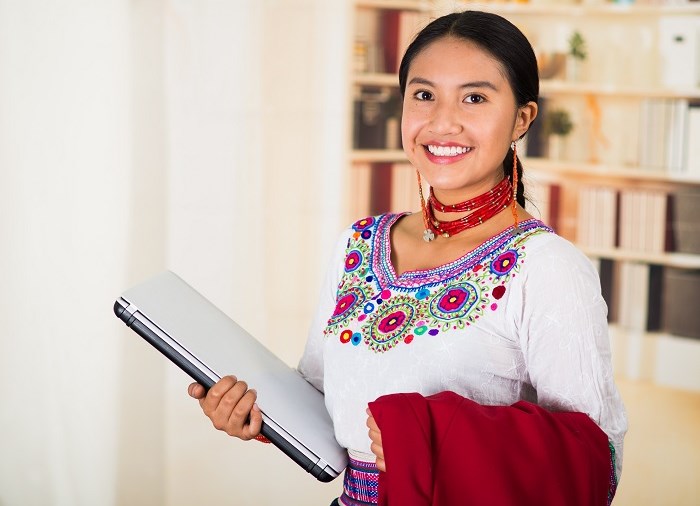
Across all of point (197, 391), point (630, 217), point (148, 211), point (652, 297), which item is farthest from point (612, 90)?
point (197, 391)

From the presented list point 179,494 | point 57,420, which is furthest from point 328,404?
point 179,494

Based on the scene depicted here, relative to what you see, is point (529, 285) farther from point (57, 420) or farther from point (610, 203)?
point (610, 203)

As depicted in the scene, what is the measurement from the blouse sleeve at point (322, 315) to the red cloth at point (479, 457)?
18.3 inches

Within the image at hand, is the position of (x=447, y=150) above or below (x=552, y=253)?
above

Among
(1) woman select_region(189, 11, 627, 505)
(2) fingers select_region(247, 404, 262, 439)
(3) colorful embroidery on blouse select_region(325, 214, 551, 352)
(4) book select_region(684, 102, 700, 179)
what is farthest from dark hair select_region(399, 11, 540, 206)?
(4) book select_region(684, 102, 700, 179)

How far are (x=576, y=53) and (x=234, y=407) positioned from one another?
4.02 m

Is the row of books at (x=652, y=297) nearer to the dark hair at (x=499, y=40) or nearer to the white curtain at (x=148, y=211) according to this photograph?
the white curtain at (x=148, y=211)

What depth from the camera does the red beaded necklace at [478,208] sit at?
154 cm

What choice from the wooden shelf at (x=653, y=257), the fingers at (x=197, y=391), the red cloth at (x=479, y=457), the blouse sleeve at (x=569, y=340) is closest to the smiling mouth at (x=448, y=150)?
the blouse sleeve at (x=569, y=340)

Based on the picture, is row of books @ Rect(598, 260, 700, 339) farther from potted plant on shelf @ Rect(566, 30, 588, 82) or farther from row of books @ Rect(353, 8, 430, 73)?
row of books @ Rect(353, 8, 430, 73)

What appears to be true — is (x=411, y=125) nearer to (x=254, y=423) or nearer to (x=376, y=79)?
(x=254, y=423)

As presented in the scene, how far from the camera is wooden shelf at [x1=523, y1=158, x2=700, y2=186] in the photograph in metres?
4.83

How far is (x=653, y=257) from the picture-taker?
491 cm

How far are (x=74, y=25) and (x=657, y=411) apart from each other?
337 cm
